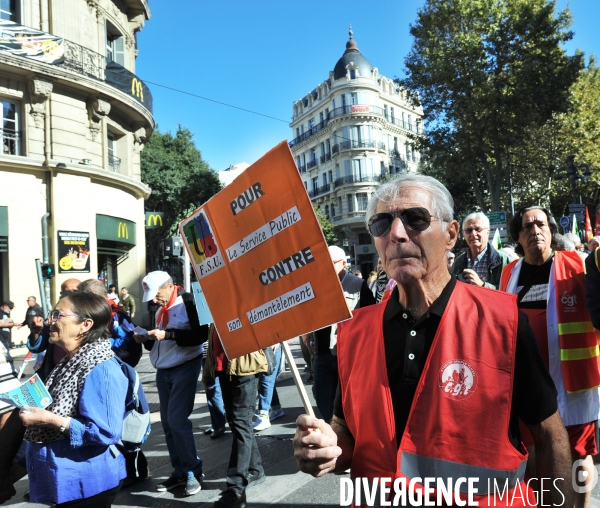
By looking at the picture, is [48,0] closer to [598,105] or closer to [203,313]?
[203,313]

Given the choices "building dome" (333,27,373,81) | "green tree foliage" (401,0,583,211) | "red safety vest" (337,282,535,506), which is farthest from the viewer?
"building dome" (333,27,373,81)

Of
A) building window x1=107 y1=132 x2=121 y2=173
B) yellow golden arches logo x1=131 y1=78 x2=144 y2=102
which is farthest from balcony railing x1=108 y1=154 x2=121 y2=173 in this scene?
yellow golden arches logo x1=131 y1=78 x2=144 y2=102

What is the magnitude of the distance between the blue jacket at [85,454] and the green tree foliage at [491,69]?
18829mm

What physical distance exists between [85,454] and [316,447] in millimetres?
1714

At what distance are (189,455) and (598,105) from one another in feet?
90.4

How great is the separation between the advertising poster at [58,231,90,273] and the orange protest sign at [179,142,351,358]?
15885 mm

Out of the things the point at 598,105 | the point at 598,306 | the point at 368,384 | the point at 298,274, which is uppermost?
the point at 598,105

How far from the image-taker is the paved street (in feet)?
13.1

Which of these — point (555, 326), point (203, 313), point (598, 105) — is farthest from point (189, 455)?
point (598, 105)

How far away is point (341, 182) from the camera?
5041 centimetres

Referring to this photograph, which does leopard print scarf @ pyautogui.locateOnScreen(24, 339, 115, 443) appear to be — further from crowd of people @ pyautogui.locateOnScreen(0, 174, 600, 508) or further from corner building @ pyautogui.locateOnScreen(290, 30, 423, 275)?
corner building @ pyautogui.locateOnScreen(290, 30, 423, 275)

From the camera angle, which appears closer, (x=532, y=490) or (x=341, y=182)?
(x=532, y=490)

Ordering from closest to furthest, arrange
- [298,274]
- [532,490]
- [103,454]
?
[532,490] → [298,274] → [103,454]

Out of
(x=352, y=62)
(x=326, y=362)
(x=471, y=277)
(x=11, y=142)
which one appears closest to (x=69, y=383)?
(x=326, y=362)
